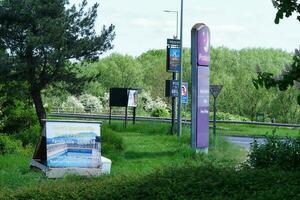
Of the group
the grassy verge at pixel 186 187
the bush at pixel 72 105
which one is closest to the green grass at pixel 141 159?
the grassy verge at pixel 186 187

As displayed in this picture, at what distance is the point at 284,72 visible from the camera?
7477 mm

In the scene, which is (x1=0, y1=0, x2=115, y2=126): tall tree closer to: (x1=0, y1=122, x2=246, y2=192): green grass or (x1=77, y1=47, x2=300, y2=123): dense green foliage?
(x1=0, y1=122, x2=246, y2=192): green grass

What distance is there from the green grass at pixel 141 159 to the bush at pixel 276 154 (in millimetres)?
1415

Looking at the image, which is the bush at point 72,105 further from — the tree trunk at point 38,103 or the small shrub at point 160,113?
the tree trunk at point 38,103

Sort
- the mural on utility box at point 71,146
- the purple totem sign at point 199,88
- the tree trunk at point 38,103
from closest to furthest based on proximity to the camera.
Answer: the mural on utility box at point 71,146 → the purple totem sign at point 199,88 → the tree trunk at point 38,103

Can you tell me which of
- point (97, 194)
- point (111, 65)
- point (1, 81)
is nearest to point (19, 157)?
point (97, 194)

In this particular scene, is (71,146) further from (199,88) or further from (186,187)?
(199,88)

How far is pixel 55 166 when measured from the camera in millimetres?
13078

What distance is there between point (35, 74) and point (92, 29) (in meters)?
3.75

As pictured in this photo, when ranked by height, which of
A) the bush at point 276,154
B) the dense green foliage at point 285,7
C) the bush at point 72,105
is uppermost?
the dense green foliage at point 285,7

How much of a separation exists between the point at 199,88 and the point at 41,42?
11350 millimetres

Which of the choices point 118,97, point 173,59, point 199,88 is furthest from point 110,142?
point 118,97

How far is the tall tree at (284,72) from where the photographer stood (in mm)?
7230

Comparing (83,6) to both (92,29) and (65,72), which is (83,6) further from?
(65,72)
